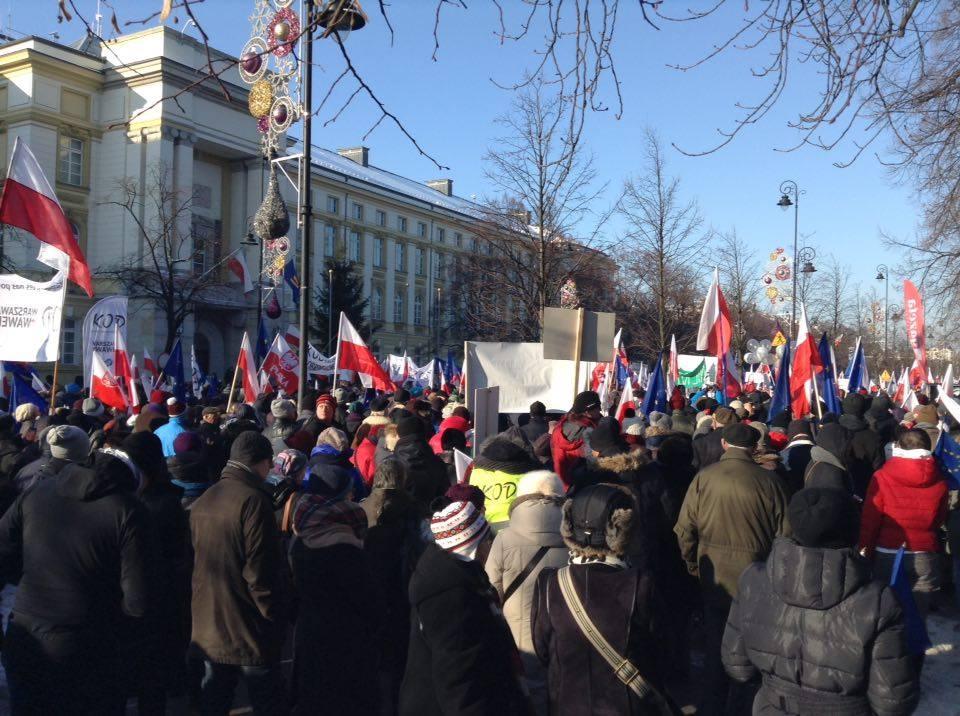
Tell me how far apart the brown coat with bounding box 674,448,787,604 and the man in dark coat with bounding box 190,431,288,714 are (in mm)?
2593

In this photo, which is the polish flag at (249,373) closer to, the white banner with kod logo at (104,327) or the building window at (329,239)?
the white banner with kod logo at (104,327)

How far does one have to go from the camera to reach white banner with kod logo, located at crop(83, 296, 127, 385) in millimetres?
12617

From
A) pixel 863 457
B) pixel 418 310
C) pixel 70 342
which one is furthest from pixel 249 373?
pixel 418 310

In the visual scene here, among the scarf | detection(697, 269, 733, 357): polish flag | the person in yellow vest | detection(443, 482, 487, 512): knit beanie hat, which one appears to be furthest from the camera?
detection(697, 269, 733, 357): polish flag

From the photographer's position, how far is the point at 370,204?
63.9m

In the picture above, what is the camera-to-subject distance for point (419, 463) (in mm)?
6137

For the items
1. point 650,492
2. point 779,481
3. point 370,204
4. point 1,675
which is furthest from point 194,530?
point 370,204

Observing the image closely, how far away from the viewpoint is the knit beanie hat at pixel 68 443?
4344mm

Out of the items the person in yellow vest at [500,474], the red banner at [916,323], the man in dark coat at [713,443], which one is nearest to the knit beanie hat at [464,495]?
A: the person in yellow vest at [500,474]

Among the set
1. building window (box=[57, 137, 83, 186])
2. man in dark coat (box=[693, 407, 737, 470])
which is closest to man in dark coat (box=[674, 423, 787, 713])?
man in dark coat (box=[693, 407, 737, 470])

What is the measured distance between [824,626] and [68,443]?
3519mm

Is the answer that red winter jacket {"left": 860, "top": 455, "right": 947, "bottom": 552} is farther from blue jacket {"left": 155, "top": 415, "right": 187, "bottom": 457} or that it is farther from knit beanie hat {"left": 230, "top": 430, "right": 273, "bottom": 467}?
blue jacket {"left": 155, "top": 415, "right": 187, "bottom": 457}

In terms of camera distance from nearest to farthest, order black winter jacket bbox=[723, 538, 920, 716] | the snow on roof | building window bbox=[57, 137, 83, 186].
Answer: black winter jacket bbox=[723, 538, 920, 716]
building window bbox=[57, 137, 83, 186]
the snow on roof

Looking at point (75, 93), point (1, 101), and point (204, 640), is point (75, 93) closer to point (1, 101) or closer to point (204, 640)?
point (1, 101)
